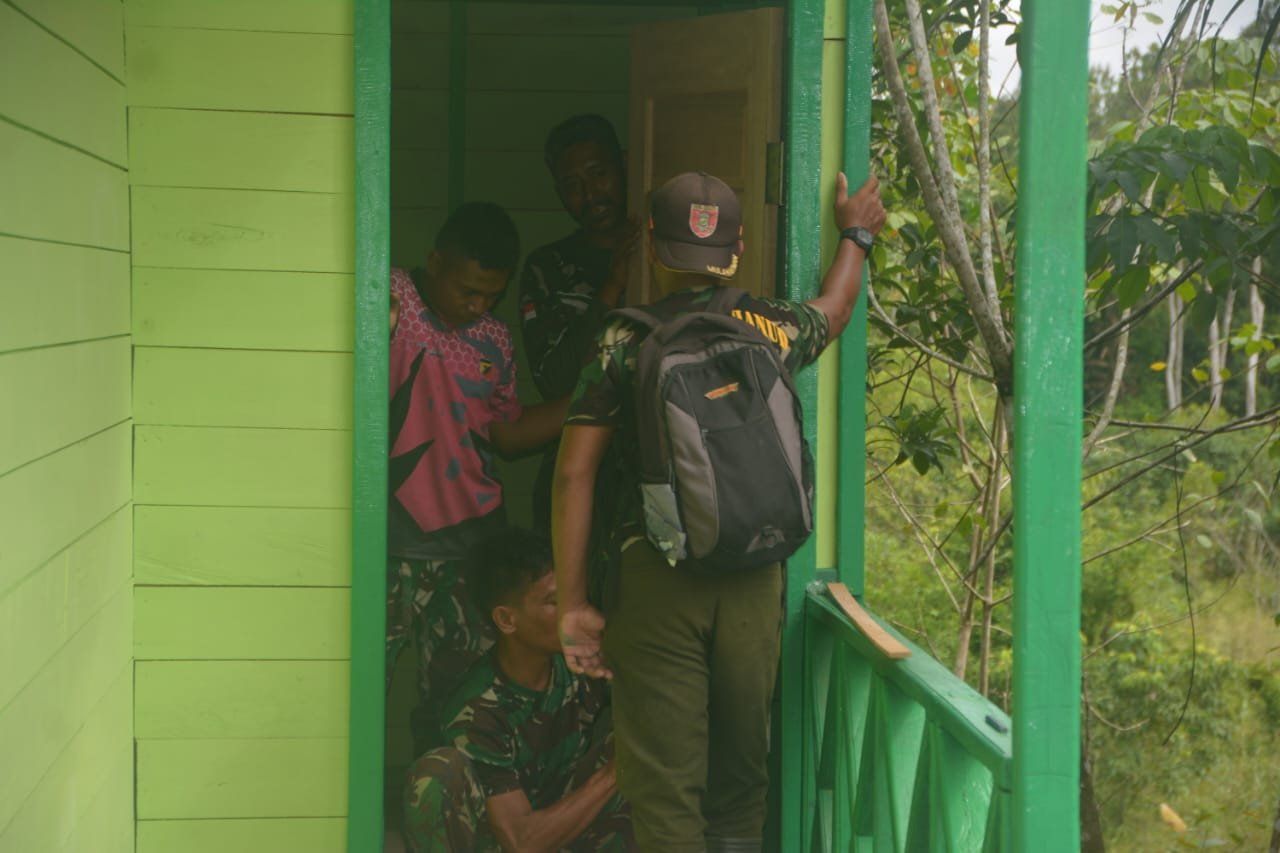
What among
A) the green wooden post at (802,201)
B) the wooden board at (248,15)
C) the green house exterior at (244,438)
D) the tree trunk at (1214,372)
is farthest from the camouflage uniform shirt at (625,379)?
the tree trunk at (1214,372)

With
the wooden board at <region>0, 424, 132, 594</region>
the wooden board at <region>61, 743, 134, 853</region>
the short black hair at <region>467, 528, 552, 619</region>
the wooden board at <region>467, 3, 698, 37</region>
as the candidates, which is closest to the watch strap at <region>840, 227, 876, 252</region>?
the short black hair at <region>467, 528, 552, 619</region>

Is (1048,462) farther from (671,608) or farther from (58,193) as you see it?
(58,193)

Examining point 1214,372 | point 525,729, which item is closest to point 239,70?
point 525,729

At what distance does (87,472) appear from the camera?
2.44 meters

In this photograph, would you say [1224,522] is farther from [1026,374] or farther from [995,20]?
[1026,374]

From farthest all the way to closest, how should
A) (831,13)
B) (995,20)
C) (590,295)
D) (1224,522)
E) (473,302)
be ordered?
(1224,522), (995,20), (590,295), (473,302), (831,13)

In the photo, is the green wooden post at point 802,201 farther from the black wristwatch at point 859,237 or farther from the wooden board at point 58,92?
the wooden board at point 58,92

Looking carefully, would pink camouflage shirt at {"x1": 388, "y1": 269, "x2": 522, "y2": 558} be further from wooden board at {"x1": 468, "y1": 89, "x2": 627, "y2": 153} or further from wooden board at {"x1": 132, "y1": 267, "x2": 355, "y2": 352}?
wooden board at {"x1": 468, "y1": 89, "x2": 627, "y2": 153}

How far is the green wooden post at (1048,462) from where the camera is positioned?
1729mm

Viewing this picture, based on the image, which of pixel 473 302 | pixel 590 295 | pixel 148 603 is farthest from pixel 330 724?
pixel 590 295

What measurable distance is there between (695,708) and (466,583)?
104 cm

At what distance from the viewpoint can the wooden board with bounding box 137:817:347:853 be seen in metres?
2.85

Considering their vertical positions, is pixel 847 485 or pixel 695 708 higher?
pixel 847 485

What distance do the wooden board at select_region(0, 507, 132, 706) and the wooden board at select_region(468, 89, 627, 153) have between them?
7.82 ft
